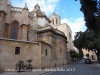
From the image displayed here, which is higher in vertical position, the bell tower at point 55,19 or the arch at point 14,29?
A: the bell tower at point 55,19

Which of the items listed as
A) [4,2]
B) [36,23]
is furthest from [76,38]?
[4,2]

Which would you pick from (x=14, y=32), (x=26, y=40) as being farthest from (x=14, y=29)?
(x=26, y=40)

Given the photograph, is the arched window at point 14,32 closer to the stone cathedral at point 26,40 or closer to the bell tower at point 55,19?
the stone cathedral at point 26,40

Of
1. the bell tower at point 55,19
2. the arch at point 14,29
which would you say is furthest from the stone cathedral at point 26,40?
the bell tower at point 55,19

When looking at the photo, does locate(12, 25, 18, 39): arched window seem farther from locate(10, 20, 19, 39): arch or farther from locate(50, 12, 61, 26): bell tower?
locate(50, 12, 61, 26): bell tower

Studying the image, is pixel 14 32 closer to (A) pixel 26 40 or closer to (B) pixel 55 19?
(A) pixel 26 40

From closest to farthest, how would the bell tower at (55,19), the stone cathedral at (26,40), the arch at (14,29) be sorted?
the stone cathedral at (26,40), the arch at (14,29), the bell tower at (55,19)

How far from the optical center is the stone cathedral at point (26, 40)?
49.2 ft

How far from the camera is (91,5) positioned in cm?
858

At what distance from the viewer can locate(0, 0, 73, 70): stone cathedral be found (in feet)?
49.2

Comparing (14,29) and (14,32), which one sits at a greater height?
(14,29)

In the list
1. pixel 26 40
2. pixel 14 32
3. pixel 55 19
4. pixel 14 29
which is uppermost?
pixel 55 19

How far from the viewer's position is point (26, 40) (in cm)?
2338

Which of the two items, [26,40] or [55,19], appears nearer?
[26,40]
